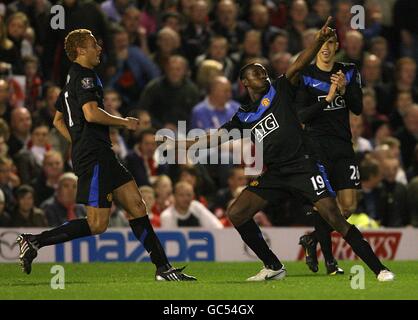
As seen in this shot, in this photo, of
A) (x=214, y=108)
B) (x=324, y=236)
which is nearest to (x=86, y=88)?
(x=324, y=236)

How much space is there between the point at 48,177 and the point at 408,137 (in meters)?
5.56

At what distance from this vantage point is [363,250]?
→ 35.9ft

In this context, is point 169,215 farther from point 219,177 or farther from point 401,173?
point 401,173

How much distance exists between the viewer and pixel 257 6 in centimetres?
1998

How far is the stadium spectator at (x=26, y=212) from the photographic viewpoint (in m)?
15.6

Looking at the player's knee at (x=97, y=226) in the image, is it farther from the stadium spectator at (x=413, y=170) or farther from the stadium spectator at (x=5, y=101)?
the stadium spectator at (x=413, y=170)

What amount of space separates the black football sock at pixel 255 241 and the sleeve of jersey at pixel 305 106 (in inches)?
47.1

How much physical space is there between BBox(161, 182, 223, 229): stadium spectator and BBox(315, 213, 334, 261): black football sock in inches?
142

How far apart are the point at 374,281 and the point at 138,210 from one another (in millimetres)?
2228

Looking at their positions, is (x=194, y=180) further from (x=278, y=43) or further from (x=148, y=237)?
(x=148, y=237)

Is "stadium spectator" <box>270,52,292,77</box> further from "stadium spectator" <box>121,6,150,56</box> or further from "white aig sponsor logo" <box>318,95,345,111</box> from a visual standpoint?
"white aig sponsor logo" <box>318,95,345,111</box>

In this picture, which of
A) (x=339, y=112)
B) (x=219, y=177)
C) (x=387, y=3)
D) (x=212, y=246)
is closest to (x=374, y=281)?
(x=339, y=112)

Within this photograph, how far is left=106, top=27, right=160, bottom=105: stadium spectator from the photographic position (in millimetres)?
18516

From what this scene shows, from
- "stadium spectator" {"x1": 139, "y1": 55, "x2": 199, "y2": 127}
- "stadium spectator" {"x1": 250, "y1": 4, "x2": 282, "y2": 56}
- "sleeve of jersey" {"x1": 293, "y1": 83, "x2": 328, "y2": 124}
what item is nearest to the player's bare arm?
"sleeve of jersey" {"x1": 293, "y1": 83, "x2": 328, "y2": 124}
